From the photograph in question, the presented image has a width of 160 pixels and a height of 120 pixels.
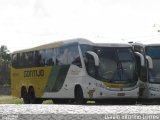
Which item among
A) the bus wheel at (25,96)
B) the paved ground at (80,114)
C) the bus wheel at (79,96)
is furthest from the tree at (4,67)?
the paved ground at (80,114)

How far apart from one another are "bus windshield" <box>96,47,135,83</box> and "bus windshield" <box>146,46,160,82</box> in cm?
90

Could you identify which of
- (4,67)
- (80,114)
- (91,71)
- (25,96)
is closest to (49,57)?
(25,96)

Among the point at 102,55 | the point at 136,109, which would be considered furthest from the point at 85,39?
the point at 136,109

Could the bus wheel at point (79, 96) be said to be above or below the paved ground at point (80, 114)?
below

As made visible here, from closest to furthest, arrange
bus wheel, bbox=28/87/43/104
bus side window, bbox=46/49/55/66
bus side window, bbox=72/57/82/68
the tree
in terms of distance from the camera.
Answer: bus side window, bbox=72/57/82/68
bus side window, bbox=46/49/55/66
bus wheel, bbox=28/87/43/104
the tree

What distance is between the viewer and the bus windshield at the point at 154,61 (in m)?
22.7

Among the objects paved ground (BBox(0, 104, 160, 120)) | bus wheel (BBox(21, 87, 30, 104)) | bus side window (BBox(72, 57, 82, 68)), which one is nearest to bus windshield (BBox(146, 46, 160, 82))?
bus side window (BBox(72, 57, 82, 68))

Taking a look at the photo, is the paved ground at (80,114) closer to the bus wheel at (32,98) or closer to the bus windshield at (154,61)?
the bus windshield at (154,61)

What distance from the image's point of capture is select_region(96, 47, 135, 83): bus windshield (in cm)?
2184

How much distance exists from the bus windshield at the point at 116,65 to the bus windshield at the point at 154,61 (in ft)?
2.97

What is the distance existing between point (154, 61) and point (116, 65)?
199cm

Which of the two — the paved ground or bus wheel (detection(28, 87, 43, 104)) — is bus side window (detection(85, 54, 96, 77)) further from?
the paved ground

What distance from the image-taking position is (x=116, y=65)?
21859 millimetres

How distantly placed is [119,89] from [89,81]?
1.29 m
